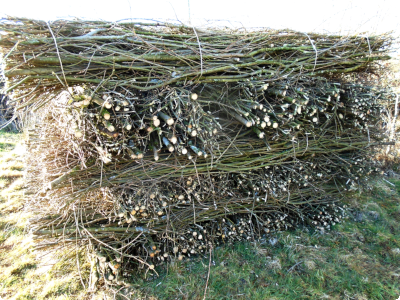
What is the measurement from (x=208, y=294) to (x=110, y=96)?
250 centimetres

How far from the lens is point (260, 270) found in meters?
3.25

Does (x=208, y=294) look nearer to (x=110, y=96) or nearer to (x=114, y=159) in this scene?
(x=114, y=159)

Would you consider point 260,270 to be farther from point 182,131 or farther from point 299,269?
Result: point 182,131

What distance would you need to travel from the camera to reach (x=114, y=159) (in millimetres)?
2861

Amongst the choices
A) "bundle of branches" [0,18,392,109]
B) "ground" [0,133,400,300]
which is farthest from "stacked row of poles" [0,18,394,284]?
"ground" [0,133,400,300]

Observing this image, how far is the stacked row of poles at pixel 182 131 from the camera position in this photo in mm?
2609

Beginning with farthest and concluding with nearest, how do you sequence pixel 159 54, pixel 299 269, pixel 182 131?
pixel 299 269
pixel 182 131
pixel 159 54

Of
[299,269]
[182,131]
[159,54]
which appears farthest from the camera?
[299,269]

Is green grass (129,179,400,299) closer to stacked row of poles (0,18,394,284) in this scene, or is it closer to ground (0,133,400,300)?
ground (0,133,400,300)

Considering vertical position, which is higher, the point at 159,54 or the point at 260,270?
the point at 159,54

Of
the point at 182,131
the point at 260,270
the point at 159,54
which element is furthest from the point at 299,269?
the point at 159,54

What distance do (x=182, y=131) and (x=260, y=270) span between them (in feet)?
6.87

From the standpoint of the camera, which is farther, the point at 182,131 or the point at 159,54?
the point at 182,131

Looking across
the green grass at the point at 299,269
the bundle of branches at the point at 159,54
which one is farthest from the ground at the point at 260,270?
the bundle of branches at the point at 159,54
